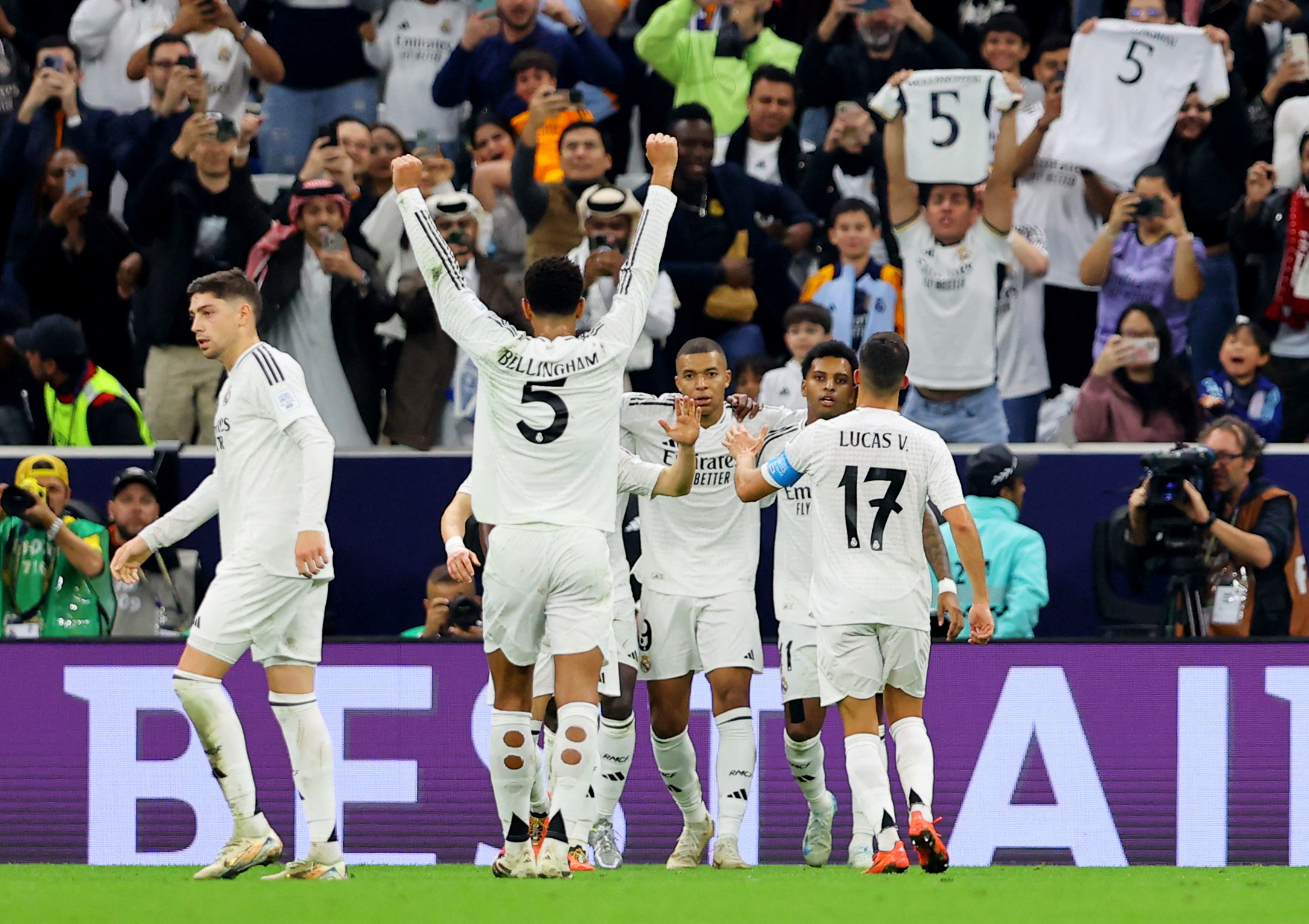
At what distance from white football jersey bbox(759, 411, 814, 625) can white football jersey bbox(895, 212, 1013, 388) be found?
8.40 ft

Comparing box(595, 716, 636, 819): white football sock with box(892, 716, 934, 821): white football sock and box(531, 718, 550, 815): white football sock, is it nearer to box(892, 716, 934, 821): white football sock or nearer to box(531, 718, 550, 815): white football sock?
box(531, 718, 550, 815): white football sock

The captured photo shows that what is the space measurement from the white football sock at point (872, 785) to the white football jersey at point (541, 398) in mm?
1290

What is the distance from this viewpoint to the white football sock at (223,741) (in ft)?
21.8

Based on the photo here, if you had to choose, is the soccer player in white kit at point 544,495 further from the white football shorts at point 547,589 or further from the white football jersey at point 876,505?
the white football jersey at point 876,505

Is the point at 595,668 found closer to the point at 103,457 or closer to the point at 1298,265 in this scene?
the point at 103,457

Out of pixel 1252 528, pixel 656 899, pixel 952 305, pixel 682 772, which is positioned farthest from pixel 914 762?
pixel 952 305

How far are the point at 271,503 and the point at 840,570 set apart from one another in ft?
6.98

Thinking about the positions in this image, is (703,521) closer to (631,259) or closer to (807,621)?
(807,621)

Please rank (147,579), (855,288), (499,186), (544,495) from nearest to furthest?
(544,495)
(147,579)
(855,288)
(499,186)

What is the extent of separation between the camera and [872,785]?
22.9 feet

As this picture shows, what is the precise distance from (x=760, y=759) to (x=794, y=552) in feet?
4.61

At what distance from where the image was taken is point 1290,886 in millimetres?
6871

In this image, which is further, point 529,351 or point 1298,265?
point 1298,265

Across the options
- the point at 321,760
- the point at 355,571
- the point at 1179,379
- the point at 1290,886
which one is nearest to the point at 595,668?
the point at 321,760
